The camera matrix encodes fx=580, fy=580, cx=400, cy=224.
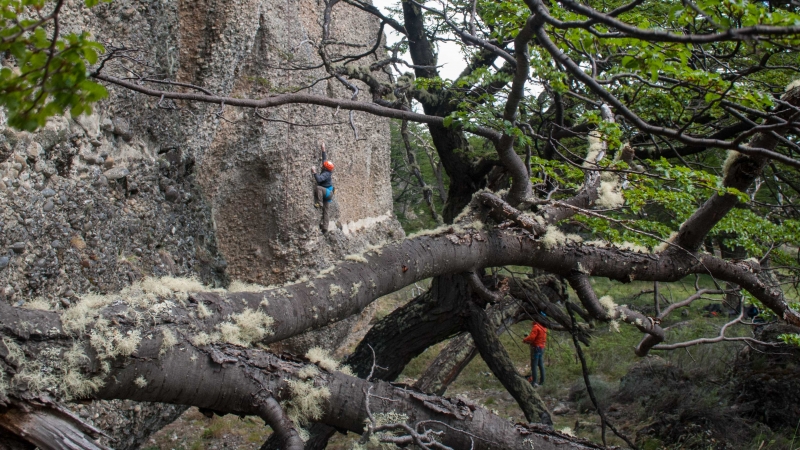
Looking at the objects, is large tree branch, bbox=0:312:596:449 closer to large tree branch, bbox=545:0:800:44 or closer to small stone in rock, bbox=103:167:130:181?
large tree branch, bbox=545:0:800:44

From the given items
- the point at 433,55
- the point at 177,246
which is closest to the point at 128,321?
the point at 177,246

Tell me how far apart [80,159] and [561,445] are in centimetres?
390

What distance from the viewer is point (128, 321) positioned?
2180 millimetres

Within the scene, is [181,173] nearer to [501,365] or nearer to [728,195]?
[501,365]

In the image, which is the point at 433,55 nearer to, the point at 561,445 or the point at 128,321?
the point at 561,445

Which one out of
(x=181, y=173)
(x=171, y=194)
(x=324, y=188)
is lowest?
(x=171, y=194)

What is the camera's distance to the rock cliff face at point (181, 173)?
13.1ft

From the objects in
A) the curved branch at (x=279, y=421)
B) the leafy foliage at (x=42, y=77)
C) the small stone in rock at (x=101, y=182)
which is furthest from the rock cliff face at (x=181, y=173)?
the leafy foliage at (x=42, y=77)

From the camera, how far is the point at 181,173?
605cm

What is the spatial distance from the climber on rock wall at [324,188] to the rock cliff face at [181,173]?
18cm

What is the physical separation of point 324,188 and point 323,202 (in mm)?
246

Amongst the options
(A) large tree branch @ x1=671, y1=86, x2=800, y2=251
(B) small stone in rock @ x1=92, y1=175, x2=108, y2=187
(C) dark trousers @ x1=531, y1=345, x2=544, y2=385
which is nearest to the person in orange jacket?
(C) dark trousers @ x1=531, y1=345, x2=544, y2=385

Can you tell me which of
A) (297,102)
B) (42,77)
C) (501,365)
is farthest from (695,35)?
(501,365)

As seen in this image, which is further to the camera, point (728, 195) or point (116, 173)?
point (116, 173)
